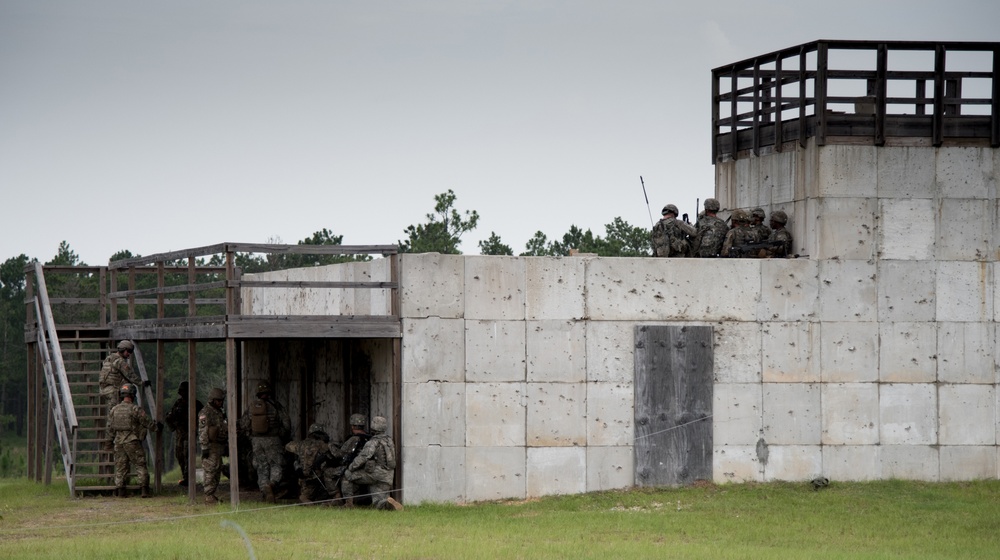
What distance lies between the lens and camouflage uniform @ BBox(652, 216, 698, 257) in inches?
888

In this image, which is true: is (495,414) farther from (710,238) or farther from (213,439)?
(710,238)

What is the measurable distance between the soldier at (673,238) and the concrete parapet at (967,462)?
199 inches

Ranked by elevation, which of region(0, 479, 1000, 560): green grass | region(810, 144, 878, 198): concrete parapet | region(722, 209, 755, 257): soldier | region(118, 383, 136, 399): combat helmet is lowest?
region(0, 479, 1000, 560): green grass

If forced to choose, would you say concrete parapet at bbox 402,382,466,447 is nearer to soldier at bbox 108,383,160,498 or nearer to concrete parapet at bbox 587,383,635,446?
concrete parapet at bbox 587,383,635,446

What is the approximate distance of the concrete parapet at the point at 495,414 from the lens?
2016cm

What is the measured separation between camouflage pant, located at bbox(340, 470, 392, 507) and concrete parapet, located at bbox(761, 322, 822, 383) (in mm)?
5944

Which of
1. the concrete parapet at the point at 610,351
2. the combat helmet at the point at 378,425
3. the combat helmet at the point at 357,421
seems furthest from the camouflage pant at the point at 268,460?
the concrete parapet at the point at 610,351

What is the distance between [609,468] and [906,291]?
5328 millimetres

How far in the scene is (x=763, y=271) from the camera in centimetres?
2103

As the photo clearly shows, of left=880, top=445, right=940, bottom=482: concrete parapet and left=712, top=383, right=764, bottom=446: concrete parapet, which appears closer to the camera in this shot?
left=712, top=383, right=764, bottom=446: concrete parapet

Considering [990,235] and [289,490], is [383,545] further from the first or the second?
[990,235]

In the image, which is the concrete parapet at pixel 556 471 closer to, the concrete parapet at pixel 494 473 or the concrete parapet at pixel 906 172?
the concrete parapet at pixel 494 473

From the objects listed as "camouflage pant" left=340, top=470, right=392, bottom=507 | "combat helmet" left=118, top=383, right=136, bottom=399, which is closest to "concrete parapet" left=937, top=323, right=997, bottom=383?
"camouflage pant" left=340, top=470, right=392, bottom=507

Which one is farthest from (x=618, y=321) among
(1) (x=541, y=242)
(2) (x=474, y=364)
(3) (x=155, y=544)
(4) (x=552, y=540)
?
(1) (x=541, y=242)
